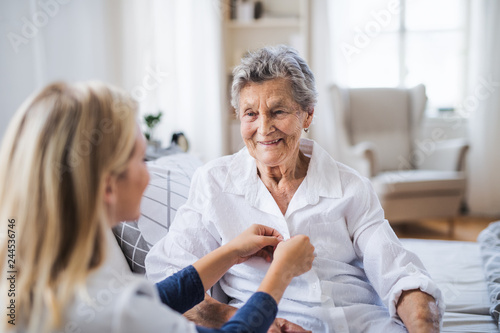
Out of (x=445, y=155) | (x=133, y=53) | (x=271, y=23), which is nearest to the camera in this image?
(x=133, y=53)

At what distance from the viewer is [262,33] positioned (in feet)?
14.4

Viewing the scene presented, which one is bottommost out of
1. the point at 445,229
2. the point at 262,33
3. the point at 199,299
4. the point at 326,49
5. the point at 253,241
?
the point at 445,229

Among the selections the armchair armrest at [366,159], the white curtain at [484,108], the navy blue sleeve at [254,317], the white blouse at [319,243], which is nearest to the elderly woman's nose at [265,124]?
the white blouse at [319,243]

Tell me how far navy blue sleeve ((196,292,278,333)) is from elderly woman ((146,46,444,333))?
30cm

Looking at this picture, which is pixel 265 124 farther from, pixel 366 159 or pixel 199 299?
pixel 366 159

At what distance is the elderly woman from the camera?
1.12m

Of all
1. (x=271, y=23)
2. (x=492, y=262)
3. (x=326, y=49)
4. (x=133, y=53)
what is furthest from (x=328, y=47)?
(x=492, y=262)

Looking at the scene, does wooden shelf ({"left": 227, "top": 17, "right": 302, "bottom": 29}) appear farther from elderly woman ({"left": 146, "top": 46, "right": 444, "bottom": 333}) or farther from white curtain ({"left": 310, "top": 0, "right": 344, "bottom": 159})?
elderly woman ({"left": 146, "top": 46, "right": 444, "bottom": 333})

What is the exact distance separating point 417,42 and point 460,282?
3225 millimetres

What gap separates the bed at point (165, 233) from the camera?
4.29 ft

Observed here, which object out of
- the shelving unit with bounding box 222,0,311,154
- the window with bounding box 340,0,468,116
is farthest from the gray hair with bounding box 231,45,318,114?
the window with bounding box 340,0,468,116

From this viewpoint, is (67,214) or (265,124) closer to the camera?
(67,214)

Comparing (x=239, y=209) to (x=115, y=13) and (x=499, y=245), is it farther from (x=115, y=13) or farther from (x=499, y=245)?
(x=115, y=13)

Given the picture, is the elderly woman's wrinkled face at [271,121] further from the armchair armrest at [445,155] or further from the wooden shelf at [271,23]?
the wooden shelf at [271,23]
